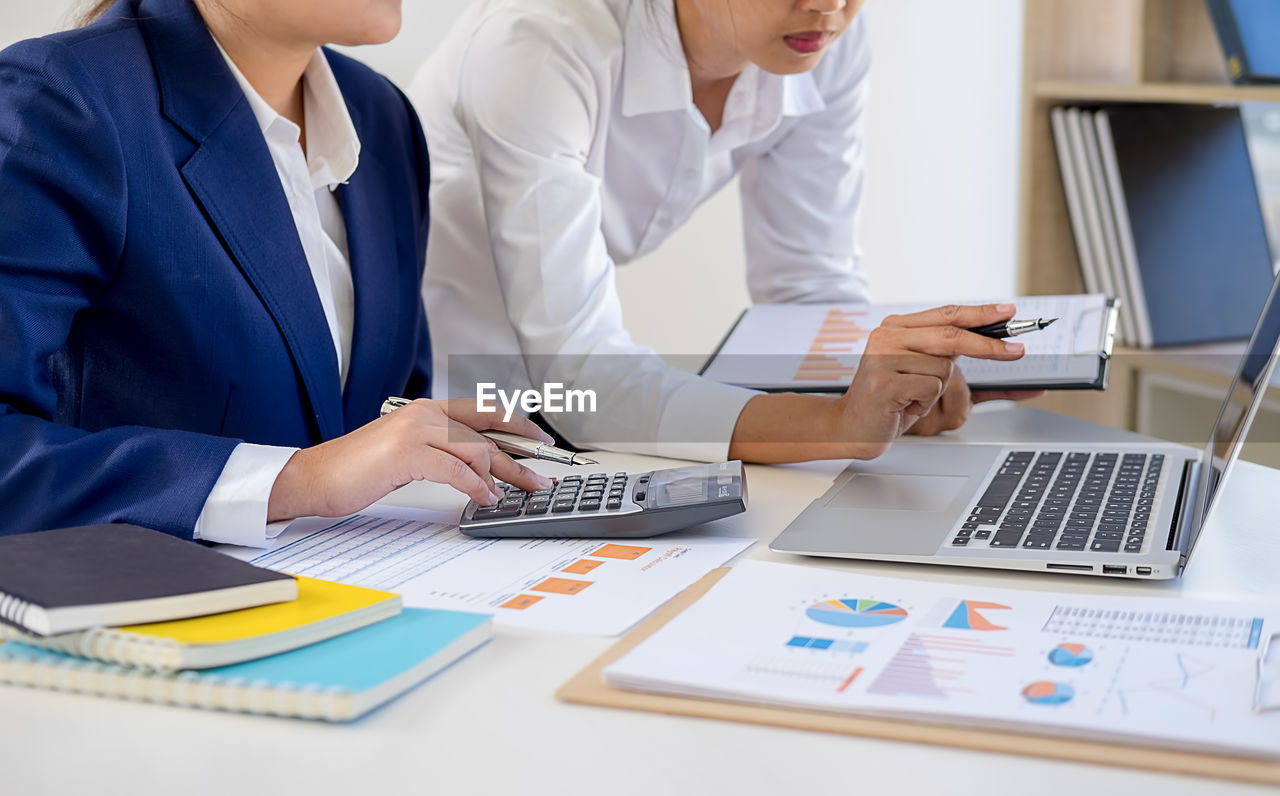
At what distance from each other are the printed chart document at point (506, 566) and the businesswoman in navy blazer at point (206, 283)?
4 centimetres

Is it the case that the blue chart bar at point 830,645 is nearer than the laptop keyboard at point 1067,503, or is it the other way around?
the blue chart bar at point 830,645

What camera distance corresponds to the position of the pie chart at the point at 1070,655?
63 cm

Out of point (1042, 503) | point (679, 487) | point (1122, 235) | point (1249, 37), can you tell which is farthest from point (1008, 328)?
point (1122, 235)

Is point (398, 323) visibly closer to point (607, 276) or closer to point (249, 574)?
point (607, 276)

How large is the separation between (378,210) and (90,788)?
0.85m

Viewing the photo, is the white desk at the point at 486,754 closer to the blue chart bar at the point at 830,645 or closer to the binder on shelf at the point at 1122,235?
the blue chart bar at the point at 830,645

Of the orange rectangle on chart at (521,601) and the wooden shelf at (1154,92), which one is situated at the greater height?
the wooden shelf at (1154,92)

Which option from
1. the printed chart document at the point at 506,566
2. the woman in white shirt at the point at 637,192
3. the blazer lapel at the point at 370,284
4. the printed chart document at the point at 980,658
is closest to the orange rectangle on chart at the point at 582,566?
the printed chart document at the point at 506,566

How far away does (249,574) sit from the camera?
0.68m

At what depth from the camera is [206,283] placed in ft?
3.48

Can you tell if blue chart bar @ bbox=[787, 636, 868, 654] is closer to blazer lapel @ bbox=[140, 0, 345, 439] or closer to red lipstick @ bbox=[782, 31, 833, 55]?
blazer lapel @ bbox=[140, 0, 345, 439]

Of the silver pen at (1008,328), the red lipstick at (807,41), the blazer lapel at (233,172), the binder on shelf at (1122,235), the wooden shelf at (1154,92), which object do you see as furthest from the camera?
the binder on shelf at (1122,235)

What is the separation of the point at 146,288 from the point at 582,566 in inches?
19.2

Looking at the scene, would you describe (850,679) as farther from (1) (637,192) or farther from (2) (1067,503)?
(1) (637,192)
